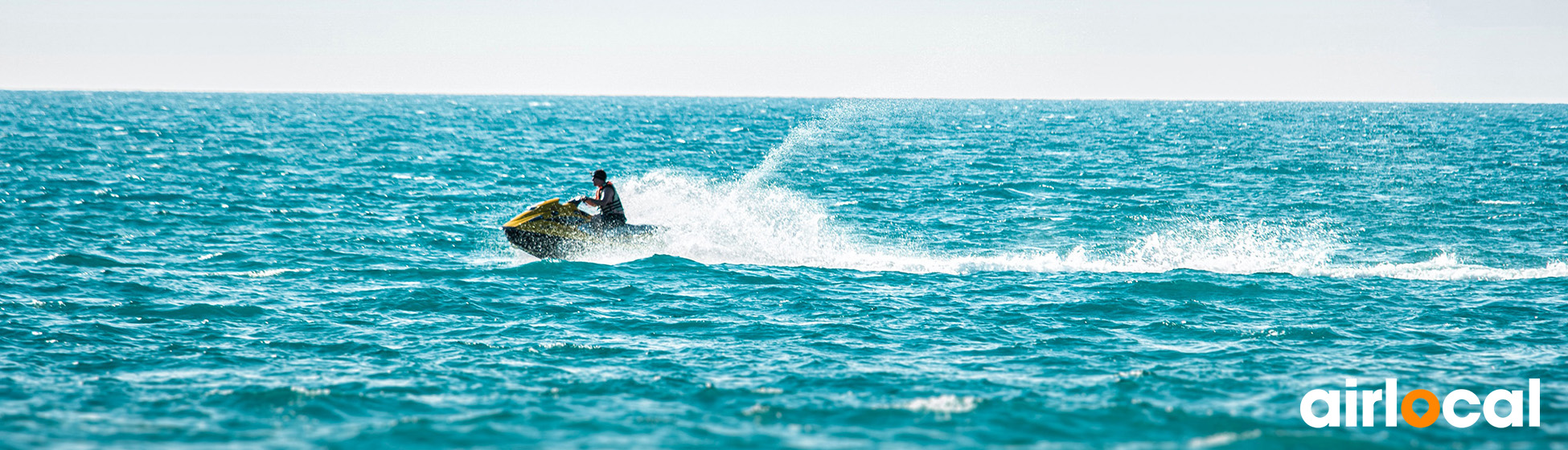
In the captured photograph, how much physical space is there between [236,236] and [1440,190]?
3291 centimetres

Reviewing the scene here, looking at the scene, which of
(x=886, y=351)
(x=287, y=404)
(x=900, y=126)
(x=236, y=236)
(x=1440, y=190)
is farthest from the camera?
(x=900, y=126)

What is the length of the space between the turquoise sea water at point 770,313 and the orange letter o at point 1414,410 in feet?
0.93

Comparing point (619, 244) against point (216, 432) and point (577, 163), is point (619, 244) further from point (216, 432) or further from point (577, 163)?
point (577, 163)

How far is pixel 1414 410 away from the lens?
9.72 m

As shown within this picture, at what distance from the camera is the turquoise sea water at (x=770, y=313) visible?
30.6 feet

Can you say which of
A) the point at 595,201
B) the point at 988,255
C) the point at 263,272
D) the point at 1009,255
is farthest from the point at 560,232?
the point at 1009,255

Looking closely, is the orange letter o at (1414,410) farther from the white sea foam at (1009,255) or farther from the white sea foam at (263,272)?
the white sea foam at (263,272)

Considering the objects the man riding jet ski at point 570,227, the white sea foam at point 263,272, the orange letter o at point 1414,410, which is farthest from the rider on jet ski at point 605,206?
the orange letter o at point 1414,410

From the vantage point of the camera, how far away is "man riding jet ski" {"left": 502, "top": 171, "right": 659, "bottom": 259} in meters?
17.6

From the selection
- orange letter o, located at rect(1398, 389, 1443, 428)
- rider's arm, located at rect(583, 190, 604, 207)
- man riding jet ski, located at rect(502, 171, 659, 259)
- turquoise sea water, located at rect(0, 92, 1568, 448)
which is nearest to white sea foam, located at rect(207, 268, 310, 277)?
turquoise sea water, located at rect(0, 92, 1568, 448)

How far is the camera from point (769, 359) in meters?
11.6

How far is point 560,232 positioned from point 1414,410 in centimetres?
1251

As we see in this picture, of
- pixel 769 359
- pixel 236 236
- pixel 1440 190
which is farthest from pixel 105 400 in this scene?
pixel 1440 190

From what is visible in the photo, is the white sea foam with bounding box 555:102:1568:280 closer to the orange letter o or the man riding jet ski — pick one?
the man riding jet ski
